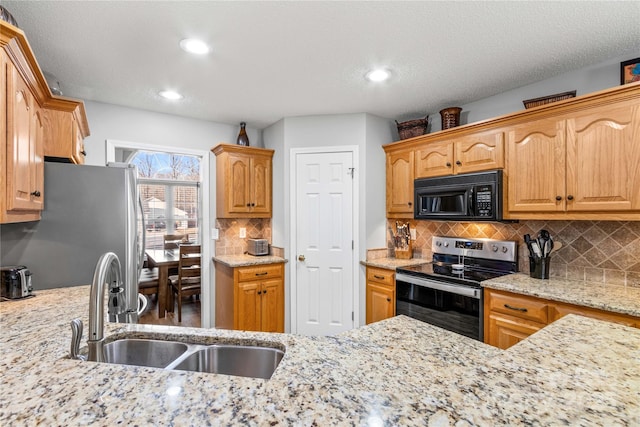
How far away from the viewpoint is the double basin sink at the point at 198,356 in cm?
109

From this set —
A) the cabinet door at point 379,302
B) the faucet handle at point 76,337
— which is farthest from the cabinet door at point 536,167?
the faucet handle at point 76,337

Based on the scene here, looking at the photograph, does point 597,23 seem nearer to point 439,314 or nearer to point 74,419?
point 439,314

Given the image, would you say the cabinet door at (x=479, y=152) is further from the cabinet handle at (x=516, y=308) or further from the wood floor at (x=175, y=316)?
the wood floor at (x=175, y=316)

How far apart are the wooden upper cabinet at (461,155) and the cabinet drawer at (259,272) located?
1.73 metres

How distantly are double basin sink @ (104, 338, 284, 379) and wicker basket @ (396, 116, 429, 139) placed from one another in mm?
2708

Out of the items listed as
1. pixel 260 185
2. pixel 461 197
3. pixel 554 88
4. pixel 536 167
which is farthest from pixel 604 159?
pixel 260 185

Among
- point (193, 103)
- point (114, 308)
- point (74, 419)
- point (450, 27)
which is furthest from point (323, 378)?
point (193, 103)

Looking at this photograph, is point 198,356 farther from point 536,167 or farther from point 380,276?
point 536,167

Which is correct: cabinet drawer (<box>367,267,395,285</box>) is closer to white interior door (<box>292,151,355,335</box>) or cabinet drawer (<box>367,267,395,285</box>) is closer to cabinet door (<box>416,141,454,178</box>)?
white interior door (<box>292,151,355,335</box>)

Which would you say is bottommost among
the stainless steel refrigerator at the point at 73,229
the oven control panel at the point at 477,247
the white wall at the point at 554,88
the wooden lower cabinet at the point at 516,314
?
the wooden lower cabinet at the point at 516,314

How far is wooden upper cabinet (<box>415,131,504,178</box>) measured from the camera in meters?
2.56

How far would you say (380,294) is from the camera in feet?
10.2

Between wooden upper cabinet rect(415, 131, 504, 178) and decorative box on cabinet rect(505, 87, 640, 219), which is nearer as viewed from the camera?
decorative box on cabinet rect(505, 87, 640, 219)

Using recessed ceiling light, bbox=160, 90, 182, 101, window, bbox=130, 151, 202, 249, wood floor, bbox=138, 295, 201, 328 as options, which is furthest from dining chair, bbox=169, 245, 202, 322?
recessed ceiling light, bbox=160, 90, 182, 101
